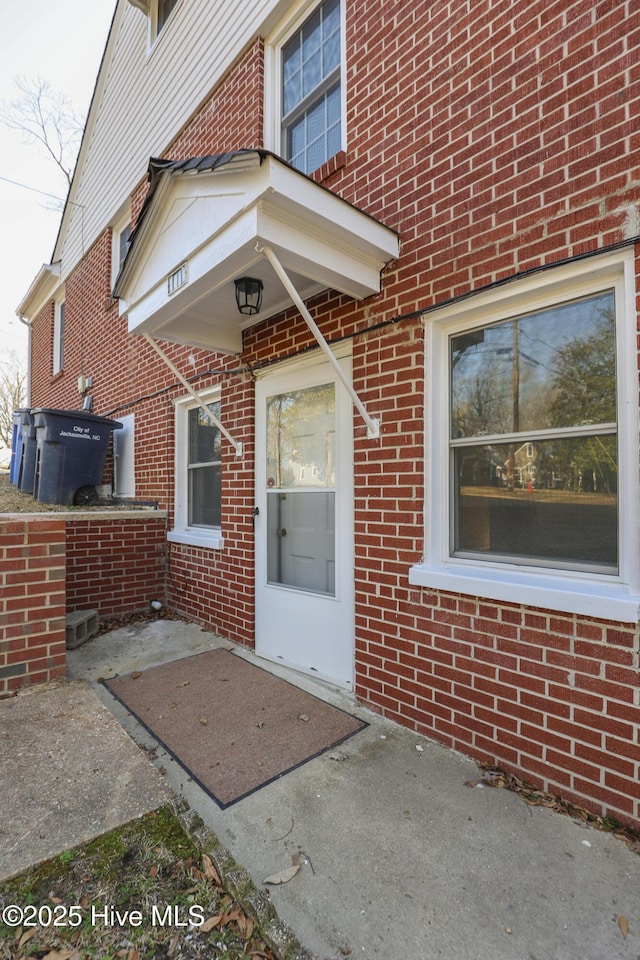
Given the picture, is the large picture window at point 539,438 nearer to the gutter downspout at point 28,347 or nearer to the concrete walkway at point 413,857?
the concrete walkway at point 413,857

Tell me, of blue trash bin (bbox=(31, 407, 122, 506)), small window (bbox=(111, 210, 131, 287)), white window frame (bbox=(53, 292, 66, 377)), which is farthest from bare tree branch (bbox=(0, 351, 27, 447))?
blue trash bin (bbox=(31, 407, 122, 506))

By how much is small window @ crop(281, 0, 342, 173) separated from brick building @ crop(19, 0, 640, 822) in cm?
3

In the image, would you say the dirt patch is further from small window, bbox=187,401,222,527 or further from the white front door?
the white front door

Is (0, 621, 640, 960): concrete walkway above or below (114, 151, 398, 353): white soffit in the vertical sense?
below

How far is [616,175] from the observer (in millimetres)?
1909

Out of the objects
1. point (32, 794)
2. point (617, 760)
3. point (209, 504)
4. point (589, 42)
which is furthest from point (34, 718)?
point (589, 42)

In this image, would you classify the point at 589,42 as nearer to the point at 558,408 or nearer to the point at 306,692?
the point at 558,408

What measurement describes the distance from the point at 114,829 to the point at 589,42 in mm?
3899

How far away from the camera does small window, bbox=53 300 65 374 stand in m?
8.94

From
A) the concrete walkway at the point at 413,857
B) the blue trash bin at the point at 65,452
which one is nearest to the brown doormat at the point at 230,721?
the concrete walkway at the point at 413,857

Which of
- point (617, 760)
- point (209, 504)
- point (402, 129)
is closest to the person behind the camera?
point (617, 760)

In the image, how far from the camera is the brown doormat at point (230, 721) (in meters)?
2.22

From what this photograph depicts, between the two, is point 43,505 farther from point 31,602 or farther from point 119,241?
point 119,241

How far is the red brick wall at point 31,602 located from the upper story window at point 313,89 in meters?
3.43
